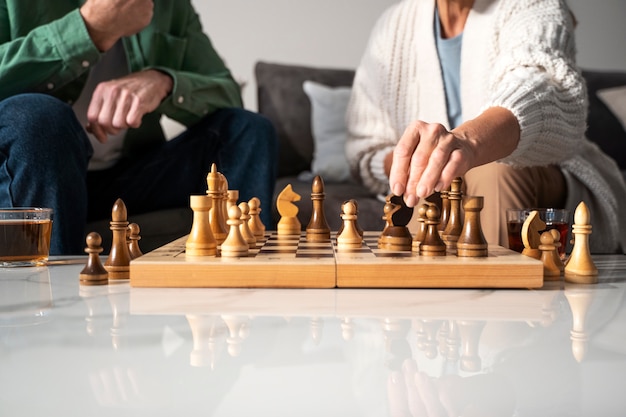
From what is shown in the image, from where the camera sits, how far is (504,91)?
1.44 metres

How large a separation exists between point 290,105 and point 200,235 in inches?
78.8

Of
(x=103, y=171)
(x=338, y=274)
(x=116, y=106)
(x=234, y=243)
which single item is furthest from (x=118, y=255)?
(x=103, y=171)

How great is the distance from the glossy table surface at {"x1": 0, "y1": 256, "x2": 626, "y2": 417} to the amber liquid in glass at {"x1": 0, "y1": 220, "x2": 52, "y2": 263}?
0.82 ft

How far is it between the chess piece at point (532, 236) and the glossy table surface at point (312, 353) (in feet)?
0.44

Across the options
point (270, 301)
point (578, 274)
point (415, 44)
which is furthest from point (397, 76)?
point (270, 301)

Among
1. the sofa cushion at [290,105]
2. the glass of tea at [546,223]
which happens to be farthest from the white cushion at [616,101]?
the glass of tea at [546,223]

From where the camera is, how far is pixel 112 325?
74 cm

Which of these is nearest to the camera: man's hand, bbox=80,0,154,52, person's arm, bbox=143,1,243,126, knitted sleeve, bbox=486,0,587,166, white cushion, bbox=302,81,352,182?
knitted sleeve, bbox=486,0,587,166

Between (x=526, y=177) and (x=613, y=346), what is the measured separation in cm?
105

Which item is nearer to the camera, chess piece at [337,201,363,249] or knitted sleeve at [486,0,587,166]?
chess piece at [337,201,363,249]

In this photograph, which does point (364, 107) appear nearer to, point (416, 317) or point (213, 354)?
point (416, 317)

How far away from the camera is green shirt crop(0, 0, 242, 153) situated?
5.77ft

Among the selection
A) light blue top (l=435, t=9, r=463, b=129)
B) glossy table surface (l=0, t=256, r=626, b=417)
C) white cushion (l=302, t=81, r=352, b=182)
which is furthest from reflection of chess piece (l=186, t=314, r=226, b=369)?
white cushion (l=302, t=81, r=352, b=182)

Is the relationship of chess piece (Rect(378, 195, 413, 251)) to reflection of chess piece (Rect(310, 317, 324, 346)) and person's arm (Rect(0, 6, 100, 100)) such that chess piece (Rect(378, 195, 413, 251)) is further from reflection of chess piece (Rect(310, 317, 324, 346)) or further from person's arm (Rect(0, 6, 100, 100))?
person's arm (Rect(0, 6, 100, 100))
